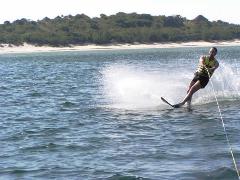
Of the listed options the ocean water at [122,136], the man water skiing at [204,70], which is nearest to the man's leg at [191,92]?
the man water skiing at [204,70]

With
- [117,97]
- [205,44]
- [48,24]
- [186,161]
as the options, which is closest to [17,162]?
[186,161]

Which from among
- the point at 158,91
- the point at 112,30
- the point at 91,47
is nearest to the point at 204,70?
A: the point at 158,91

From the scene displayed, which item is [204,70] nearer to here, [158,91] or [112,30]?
[158,91]

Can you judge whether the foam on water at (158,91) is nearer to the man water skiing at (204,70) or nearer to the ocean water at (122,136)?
the ocean water at (122,136)

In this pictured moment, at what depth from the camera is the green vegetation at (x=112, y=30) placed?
10088 cm

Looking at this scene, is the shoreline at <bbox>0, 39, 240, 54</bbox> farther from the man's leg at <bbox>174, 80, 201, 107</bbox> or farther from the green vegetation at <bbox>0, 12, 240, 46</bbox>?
the man's leg at <bbox>174, 80, 201, 107</bbox>

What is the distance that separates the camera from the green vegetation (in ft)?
331

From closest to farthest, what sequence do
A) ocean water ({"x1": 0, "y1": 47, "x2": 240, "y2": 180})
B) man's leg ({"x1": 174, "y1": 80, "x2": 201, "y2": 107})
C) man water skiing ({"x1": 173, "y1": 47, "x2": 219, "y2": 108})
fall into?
ocean water ({"x1": 0, "y1": 47, "x2": 240, "y2": 180}), man's leg ({"x1": 174, "y1": 80, "x2": 201, "y2": 107}), man water skiing ({"x1": 173, "y1": 47, "x2": 219, "y2": 108})

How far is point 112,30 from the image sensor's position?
111 m

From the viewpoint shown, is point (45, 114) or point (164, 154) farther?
point (45, 114)

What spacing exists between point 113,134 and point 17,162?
3079 millimetres

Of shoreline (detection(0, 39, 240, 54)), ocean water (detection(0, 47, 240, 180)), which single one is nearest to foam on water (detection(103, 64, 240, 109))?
ocean water (detection(0, 47, 240, 180))

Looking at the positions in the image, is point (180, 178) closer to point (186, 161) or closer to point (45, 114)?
point (186, 161)

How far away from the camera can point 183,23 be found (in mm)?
129250
